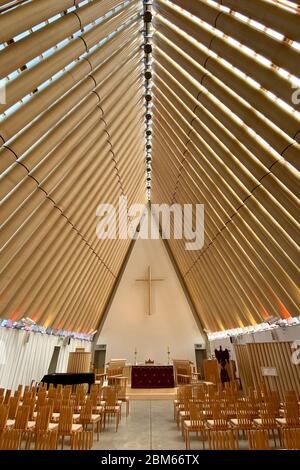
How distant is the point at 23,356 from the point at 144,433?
5506mm

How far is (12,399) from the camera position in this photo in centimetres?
642

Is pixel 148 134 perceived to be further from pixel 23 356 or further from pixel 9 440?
pixel 9 440

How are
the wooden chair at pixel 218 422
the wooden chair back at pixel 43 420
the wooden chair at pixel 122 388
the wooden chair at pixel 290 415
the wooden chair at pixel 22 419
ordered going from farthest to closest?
1. the wooden chair at pixel 122 388
2. the wooden chair at pixel 218 422
3. the wooden chair at pixel 290 415
4. the wooden chair at pixel 22 419
5. the wooden chair back at pixel 43 420

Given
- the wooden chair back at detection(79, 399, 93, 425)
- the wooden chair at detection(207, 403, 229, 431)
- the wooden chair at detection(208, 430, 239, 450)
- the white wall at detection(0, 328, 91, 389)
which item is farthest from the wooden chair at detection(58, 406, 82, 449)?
the white wall at detection(0, 328, 91, 389)

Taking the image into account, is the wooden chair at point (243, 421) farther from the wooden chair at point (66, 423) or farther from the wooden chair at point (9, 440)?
the wooden chair at point (9, 440)

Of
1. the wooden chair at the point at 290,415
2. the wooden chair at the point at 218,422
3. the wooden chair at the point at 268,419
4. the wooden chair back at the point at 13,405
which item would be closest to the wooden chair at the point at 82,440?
the wooden chair back at the point at 13,405

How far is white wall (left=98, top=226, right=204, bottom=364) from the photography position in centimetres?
1814

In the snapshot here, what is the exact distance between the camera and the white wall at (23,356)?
9.22 metres

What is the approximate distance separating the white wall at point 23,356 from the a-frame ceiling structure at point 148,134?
2.74 ft

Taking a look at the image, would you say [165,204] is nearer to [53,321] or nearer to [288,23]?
[53,321]

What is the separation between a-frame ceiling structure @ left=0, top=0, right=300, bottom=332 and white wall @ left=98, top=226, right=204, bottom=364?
18.0 feet

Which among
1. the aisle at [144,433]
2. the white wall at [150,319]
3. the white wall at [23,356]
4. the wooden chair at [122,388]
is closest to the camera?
the aisle at [144,433]

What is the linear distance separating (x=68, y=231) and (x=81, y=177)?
191 centimetres

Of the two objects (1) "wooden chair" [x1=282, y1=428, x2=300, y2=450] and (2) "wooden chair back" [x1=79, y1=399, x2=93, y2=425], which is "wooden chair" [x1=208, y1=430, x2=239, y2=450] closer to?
(1) "wooden chair" [x1=282, y1=428, x2=300, y2=450]
